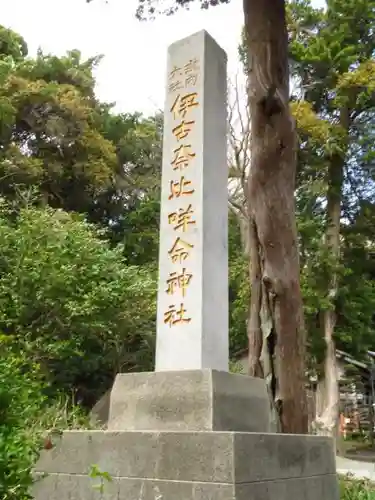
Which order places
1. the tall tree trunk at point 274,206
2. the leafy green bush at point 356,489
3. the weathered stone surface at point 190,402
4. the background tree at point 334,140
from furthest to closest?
the background tree at point 334,140, the tall tree trunk at point 274,206, the leafy green bush at point 356,489, the weathered stone surface at point 190,402

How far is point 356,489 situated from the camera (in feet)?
19.3

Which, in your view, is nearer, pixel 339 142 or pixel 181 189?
pixel 181 189

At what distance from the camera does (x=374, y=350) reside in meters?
15.9

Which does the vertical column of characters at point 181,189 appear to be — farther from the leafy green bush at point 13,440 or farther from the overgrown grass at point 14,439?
the leafy green bush at point 13,440

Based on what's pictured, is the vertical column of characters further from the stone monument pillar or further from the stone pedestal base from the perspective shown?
the stone pedestal base

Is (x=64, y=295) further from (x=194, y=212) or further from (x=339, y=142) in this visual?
(x=339, y=142)

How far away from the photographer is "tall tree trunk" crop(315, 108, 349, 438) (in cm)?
1321

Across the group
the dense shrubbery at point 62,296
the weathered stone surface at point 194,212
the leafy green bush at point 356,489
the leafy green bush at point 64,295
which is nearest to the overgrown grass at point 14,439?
the weathered stone surface at point 194,212

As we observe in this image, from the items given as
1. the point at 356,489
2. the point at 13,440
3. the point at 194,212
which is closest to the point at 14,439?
the point at 13,440

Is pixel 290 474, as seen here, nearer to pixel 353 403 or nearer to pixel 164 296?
pixel 164 296

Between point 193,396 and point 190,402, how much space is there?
0.13ft

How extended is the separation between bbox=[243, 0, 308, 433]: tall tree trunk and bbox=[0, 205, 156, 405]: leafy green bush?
4.25 metres

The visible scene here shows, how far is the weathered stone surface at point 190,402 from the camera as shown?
131 inches

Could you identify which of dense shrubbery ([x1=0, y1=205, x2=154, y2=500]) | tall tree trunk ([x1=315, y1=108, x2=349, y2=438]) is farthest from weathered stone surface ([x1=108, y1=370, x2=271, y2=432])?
tall tree trunk ([x1=315, y1=108, x2=349, y2=438])
